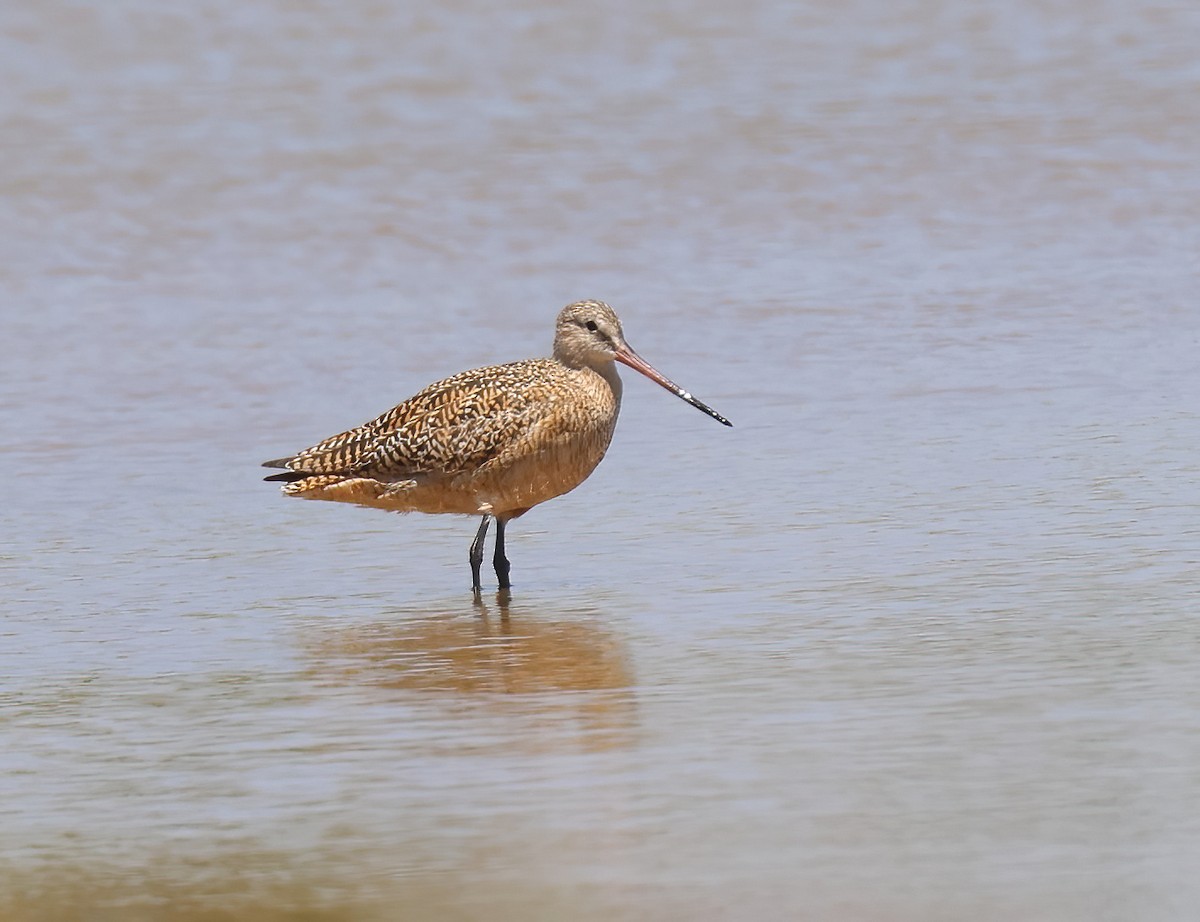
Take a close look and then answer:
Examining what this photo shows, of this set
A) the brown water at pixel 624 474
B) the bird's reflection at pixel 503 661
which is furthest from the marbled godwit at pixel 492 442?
the bird's reflection at pixel 503 661

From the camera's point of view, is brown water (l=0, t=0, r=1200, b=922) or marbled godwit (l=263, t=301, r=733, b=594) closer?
brown water (l=0, t=0, r=1200, b=922)

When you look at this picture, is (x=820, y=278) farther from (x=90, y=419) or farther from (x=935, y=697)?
(x=935, y=697)

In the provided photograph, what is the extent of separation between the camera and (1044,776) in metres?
4.26

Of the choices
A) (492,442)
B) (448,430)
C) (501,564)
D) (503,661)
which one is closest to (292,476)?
(448,430)

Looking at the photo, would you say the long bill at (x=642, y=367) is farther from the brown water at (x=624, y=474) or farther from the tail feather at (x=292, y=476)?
the tail feather at (x=292, y=476)

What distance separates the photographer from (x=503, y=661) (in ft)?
18.2

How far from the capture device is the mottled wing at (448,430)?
264 inches

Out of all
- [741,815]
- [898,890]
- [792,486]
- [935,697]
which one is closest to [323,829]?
[741,815]

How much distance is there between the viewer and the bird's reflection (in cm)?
500

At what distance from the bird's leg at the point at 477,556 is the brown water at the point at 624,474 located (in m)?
0.15

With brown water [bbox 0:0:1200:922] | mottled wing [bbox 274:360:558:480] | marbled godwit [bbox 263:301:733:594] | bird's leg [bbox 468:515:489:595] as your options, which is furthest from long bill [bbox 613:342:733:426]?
bird's leg [bbox 468:515:489:595]

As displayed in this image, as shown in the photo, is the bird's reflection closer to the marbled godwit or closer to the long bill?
the marbled godwit

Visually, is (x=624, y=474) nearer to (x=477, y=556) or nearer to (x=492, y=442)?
(x=492, y=442)

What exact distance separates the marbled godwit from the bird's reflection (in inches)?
19.3
